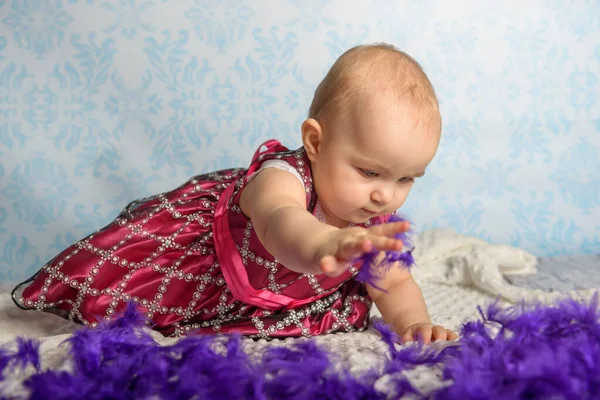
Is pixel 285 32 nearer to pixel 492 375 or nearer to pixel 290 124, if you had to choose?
pixel 290 124

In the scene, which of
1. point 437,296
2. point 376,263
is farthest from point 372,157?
point 437,296

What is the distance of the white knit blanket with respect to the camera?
785mm

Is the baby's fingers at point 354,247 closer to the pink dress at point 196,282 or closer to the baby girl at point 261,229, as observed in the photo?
the baby girl at point 261,229

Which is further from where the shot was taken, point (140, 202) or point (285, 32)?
point (285, 32)

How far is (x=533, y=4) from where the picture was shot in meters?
2.07

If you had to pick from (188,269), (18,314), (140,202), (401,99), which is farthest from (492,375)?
(18,314)

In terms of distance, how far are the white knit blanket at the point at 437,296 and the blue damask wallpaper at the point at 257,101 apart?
48 centimetres

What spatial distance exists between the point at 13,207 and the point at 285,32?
0.96 meters

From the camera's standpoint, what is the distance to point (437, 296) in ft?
4.76

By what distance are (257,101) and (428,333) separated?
1.20 m

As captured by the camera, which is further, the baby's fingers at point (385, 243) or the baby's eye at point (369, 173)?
the baby's eye at point (369, 173)

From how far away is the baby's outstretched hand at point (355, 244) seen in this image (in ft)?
2.00

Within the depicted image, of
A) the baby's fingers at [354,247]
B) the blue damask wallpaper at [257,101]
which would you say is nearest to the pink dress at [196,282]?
the baby's fingers at [354,247]

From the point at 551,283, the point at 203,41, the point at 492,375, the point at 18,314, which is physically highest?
the point at 203,41
